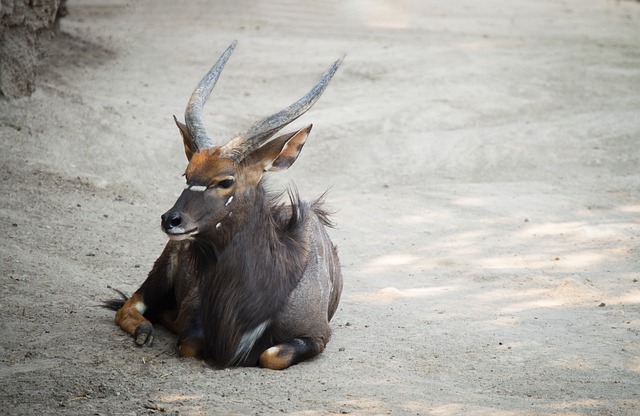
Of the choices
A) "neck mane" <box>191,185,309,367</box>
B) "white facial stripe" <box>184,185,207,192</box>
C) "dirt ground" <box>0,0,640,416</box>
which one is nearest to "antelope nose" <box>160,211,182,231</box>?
"white facial stripe" <box>184,185,207,192</box>

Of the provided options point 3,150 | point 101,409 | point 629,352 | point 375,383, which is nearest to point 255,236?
point 375,383

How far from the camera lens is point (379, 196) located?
11.2 meters

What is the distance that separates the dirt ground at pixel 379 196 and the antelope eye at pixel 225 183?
4.04 ft

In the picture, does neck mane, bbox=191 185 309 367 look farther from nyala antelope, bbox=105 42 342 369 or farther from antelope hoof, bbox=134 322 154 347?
antelope hoof, bbox=134 322 154 347

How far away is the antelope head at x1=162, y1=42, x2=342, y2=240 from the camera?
600 centimetres

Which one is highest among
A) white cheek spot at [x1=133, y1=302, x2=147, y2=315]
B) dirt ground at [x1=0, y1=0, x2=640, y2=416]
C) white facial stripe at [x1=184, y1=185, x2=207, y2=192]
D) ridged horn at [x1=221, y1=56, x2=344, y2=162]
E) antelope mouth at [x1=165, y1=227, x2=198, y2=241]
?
ridged horn at [x1=221, y1=56, x2=344, y2=162]

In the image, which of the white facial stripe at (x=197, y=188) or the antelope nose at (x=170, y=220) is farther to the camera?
the white facial stripe at (x=197, y=188)

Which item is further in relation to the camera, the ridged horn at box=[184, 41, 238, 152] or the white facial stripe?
the ridged horn at box=[184, 41, 238, 152]

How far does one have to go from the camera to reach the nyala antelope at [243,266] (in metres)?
6.19

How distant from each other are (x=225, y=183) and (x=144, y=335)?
1.26 m

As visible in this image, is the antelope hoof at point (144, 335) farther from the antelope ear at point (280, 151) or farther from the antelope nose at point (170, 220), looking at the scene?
the antelope ear at point (280, 151)

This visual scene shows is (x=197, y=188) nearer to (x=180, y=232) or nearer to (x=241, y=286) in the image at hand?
(x=180, y=232)

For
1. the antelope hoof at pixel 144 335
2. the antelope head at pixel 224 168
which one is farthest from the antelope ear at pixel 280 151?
the antelope hoof at pixel 144 335

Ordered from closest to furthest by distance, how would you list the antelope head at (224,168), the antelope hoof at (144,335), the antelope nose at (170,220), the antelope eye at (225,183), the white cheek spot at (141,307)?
the antelope nose at (170,220) → the antelope head at (224,168) → the antelope eye at (225,183) → the antelope hoof at (144,335) → the white cheek spot at (141,307)
